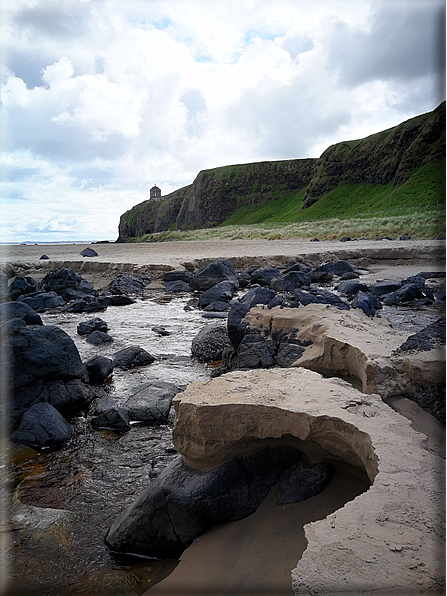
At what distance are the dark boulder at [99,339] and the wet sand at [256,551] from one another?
6.12m

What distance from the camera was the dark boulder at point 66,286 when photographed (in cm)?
1449

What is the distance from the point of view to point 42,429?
4574mm

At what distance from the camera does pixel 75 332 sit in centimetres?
955

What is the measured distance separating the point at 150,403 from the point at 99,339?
12.4 ft

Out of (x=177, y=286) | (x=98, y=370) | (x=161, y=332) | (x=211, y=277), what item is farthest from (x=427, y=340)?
(x=177, y=286)

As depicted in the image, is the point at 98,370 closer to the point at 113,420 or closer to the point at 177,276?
the point at 113,420

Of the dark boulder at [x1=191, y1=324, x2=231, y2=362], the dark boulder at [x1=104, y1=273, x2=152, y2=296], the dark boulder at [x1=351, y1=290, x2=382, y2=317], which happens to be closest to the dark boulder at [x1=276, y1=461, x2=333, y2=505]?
the dark boulder at [x1=191, y1=324, x2=231, y2=362]

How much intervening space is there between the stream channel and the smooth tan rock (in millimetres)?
1192

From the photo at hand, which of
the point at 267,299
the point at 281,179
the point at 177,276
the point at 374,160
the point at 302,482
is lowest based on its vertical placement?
the point at 302,482

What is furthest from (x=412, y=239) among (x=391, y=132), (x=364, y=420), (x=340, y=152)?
(x=340, y=152)

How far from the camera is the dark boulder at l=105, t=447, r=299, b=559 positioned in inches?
114

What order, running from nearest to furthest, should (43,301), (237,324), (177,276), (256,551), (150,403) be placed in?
(256,551) → (150,403) → (237,324) → (43,301) → (177,276)

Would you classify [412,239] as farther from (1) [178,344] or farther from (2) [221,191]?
(2) [221,191]

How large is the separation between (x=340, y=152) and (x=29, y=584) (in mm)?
80321
